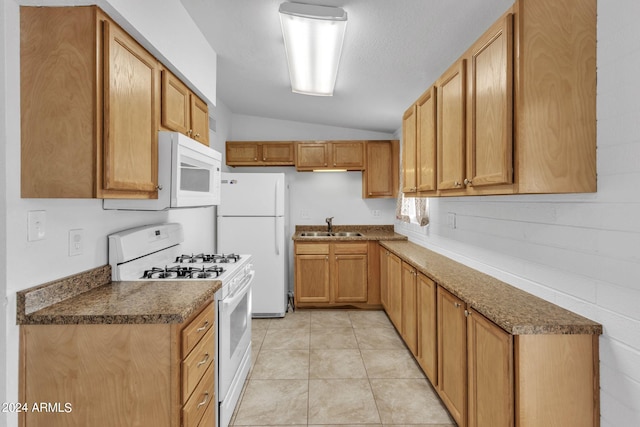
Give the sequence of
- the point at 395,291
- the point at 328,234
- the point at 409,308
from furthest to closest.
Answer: the point at 328,234 → the point at 395,291 → the point at 409,308

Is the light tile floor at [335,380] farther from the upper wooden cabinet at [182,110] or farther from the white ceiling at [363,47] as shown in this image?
the white ceiling at [363,47]

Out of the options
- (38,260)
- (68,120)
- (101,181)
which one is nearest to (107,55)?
(68,120)

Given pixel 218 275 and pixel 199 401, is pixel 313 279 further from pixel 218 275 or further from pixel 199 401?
pixel 199 401

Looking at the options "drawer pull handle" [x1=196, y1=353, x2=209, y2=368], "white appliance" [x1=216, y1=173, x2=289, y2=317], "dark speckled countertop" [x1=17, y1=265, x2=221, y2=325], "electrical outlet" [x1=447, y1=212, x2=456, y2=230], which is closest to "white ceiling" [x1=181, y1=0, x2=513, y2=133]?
"white appliance" [x1=216, y1=173, x2=289, y2=317]

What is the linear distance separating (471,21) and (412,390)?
8.05ft

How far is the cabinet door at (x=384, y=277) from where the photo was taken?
3.69m

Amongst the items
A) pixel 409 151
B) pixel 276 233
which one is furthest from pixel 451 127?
pixel 276 233

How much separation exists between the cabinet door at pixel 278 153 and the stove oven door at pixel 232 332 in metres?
2.19

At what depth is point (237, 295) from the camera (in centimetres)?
221

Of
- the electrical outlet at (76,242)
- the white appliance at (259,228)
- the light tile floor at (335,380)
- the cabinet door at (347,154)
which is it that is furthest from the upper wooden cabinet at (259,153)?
the electrical outlet at (76,242)

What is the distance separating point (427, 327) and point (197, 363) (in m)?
1.57

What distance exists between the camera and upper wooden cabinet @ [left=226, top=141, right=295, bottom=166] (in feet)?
14.5

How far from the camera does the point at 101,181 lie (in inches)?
54.1

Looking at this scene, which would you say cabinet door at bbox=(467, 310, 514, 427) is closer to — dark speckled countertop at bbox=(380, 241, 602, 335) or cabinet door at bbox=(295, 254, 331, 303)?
dark speckled countertop at bbox=(380, 241, 602, 335)
